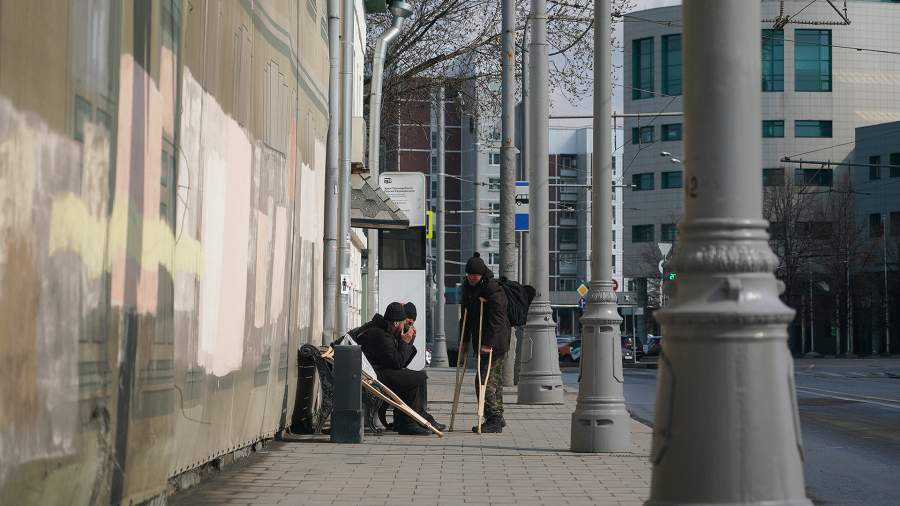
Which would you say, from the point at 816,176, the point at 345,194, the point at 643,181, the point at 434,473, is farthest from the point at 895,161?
the point at 434,473

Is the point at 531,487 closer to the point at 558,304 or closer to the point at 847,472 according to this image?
the point at 847,472

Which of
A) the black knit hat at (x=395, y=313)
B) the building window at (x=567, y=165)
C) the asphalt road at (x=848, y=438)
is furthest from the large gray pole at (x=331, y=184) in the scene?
the building window at (x=567, y=165)

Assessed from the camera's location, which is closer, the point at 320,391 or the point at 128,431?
the point at 128,431

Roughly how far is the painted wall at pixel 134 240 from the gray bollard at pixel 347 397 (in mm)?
1316

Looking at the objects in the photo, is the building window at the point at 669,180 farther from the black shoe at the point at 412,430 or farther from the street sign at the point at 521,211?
the black shoe at the point at 412,430

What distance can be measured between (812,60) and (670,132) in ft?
30.8

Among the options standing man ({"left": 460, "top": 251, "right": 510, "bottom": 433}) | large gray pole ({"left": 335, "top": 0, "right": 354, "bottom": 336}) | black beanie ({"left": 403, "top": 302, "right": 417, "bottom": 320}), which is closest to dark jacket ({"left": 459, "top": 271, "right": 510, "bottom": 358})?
standing man ({"left": 460, "top": 251, "right": 510, "bottom": 433})

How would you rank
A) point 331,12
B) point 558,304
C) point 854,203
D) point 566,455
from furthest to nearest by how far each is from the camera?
point 558,304 < point 854,203 < point 331,12 < point 566,455

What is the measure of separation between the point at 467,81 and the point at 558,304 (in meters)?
95.1

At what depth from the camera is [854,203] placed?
75.2 meters

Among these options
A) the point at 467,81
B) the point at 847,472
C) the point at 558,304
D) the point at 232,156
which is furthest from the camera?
the point at 558,304

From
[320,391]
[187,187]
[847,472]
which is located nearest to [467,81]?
[320,391]

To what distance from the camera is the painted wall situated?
5109 mm

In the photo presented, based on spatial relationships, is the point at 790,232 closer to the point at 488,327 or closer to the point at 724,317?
the point at 488,327
